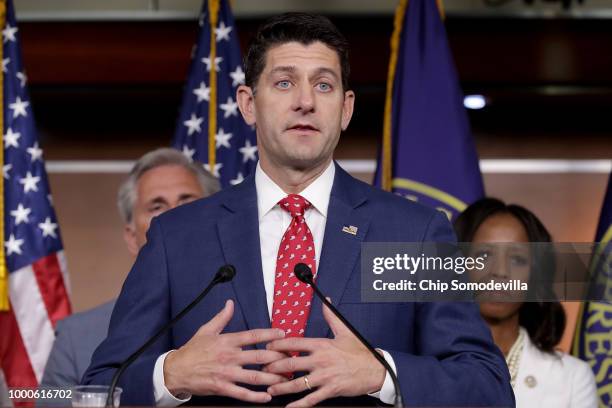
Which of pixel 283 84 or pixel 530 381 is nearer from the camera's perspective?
pixel 283 84

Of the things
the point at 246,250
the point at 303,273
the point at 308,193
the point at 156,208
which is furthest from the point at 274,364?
the point at 156,208

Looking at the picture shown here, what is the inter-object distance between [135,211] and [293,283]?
1.52 meters

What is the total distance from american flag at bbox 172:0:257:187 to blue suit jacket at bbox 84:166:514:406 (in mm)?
1710

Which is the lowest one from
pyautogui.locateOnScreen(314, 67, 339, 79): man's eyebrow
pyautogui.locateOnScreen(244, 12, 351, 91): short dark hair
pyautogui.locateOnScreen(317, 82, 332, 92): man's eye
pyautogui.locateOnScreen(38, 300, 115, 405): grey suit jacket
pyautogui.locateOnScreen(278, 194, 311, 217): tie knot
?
pyautogui.locateOnScreen(38, 300, 115, 405): grey suit jacket

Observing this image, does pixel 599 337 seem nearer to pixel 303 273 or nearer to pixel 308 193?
pixel 308 193

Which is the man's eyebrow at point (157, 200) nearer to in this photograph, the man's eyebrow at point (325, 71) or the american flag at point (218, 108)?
the american flag at point (218, 108)

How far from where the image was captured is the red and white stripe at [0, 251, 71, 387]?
3.64m

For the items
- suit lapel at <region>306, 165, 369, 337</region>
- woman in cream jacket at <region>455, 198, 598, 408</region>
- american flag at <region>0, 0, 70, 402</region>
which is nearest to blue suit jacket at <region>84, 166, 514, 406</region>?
suit lapel at <region>306, 165, 369, 337</region>

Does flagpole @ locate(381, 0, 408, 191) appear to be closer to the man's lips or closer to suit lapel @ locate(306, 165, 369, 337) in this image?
suit lapel @ locate(306, 165, 369, 337)

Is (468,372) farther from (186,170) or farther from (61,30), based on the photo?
(61,30)

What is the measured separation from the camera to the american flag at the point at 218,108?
382cm

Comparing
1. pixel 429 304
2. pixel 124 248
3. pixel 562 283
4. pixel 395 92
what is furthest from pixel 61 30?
pixel 429 304

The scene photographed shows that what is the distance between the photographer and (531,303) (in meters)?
3.25

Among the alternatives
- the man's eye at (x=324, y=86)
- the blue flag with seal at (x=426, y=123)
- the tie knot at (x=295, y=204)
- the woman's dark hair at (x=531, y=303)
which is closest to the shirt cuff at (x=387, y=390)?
the tie knot at (x=295, y=204)
